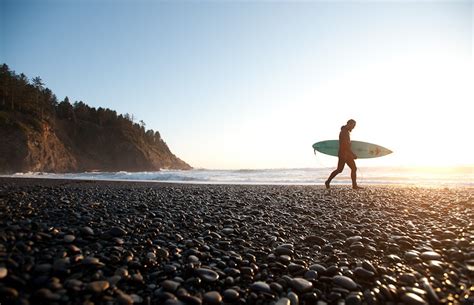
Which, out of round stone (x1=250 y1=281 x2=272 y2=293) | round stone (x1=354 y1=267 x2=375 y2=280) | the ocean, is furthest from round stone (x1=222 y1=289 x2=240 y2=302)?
the ocean

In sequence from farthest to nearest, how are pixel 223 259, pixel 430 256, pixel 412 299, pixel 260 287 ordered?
1. pixel 430 256
2. pixel 223 259
3. pixel 260 287
4. pixel 412 299

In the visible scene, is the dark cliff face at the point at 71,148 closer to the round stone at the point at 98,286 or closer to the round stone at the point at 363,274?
the round stone at the point at 98,286

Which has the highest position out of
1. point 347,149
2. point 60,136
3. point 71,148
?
point 60,136

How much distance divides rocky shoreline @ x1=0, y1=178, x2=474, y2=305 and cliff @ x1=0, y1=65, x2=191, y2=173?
47.3 metres

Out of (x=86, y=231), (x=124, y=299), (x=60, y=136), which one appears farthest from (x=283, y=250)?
(x=60, y=136)

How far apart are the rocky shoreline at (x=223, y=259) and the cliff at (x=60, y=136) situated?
155 feet

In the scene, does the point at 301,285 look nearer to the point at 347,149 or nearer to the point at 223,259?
the point at 223,259

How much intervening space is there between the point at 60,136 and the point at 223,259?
240ft

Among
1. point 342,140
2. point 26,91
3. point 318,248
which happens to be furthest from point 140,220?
point 26,91

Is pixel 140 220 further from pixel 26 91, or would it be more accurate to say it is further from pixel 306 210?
pixel 26 91

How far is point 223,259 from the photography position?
3215 millimetres

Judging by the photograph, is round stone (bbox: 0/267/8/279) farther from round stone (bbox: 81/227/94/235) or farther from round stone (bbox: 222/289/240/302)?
round stone (bbox: 222/289/240/302)

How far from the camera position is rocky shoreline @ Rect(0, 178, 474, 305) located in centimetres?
239

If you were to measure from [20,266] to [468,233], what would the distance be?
6.05 m
